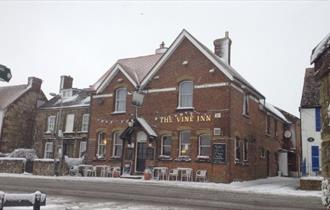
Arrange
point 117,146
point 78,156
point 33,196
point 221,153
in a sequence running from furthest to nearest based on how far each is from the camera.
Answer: point 78,156
point 117,146
point 221,153
point 33,196

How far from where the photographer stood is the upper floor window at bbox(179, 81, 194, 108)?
2578cm

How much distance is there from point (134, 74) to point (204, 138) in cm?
861

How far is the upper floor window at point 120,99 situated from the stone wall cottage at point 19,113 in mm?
16395

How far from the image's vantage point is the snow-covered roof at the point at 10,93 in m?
40.3

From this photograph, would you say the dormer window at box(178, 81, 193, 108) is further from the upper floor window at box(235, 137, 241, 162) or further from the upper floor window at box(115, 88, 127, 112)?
the upper floor window at box(115, 88, 127, 112)

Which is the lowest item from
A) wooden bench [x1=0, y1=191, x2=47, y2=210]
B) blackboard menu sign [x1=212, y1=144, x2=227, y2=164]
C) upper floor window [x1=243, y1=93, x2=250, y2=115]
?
wooden bench [x1=0, y1=191, x2=47, y2=210]

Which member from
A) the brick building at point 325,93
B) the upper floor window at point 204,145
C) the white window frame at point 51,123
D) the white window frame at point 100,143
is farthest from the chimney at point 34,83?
the brick building at point 325,93


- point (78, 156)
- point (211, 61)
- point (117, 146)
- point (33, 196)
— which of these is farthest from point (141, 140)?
point (33, 196)

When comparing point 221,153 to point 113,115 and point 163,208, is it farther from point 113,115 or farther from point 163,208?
point 163,208

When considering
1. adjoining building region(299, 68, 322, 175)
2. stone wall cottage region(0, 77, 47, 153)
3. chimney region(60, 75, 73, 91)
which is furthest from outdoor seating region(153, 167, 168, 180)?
chimney region(60, 75, 73, 91)

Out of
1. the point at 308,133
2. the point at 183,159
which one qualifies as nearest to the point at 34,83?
the point at 183,159

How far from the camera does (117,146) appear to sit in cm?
2834

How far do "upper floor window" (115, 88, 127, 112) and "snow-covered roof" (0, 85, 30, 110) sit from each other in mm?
16560

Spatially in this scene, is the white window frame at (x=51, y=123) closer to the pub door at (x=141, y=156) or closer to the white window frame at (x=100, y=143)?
the white window frame at (x=100, y=143)
